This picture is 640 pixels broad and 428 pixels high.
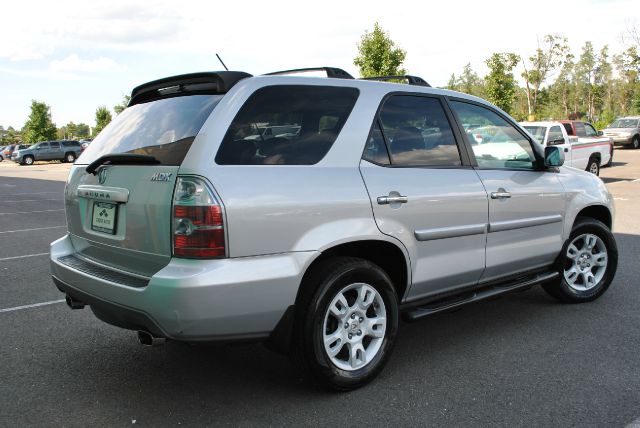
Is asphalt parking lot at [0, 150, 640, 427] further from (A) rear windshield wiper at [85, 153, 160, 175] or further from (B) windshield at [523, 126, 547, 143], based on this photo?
(B) windshield at [523, 126, 547, 143]

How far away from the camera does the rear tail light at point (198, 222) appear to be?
281 centimetres

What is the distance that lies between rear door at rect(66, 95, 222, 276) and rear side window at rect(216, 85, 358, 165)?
22 cm

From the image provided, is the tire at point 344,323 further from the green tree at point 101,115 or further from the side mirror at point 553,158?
the green tree at point 101,115

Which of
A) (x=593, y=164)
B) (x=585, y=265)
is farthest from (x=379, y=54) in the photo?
(x=585, y=265)

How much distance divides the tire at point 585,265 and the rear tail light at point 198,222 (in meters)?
3.25

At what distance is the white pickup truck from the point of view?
49.1 ft

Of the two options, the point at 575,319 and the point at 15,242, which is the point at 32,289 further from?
the point at 575,319

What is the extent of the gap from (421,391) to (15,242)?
7650 millimetres

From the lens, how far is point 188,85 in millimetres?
3438

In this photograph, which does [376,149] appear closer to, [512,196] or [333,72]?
[333,72]

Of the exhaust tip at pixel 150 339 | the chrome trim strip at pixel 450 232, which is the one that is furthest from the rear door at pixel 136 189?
the chrome trim strip at pixel 450 232

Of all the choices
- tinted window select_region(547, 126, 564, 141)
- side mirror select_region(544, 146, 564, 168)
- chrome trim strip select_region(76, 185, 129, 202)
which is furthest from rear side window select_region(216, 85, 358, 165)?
tinted window select_region(547, 126, 564, 141)

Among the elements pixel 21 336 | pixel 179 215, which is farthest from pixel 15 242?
pixel 179 215

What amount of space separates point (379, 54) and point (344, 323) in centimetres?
2572
